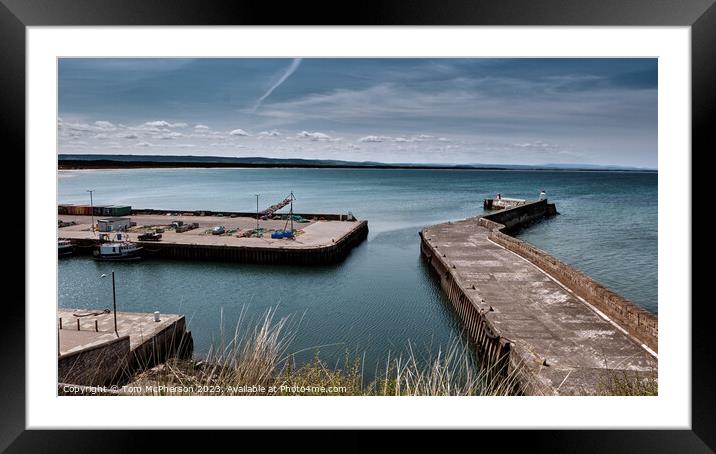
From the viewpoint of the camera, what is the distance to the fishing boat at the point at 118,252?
16.5m

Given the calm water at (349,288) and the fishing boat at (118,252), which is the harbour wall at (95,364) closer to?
the calm water at (349,288)

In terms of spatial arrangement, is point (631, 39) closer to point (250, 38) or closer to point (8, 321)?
point (250, 38)

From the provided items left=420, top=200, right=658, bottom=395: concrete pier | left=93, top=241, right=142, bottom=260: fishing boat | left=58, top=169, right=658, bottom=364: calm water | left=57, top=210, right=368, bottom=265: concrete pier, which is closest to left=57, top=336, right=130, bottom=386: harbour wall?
left=58, top=169, right=658, bottom=364: calm water

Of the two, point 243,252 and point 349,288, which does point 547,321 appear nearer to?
point 349,288

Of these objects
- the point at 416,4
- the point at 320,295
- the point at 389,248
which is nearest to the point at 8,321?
the point at 416,4

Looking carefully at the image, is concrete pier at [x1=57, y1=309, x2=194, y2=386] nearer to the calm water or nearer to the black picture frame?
the calm water

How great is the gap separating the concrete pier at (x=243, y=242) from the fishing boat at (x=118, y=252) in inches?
15.7

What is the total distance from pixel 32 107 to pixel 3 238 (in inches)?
23.2

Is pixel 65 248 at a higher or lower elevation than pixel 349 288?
higher

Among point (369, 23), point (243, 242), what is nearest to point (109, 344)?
point (369, 23)

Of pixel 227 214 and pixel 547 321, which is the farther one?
pixel 227 214

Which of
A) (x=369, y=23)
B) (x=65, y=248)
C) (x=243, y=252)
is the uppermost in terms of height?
(x=369, y=23)

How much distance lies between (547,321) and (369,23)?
639 cm

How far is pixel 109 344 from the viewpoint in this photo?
577 cm
